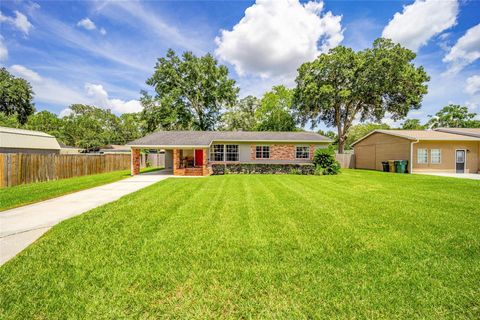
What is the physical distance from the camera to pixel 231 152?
17656 millimetres

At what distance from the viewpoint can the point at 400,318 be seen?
2111 millimetres

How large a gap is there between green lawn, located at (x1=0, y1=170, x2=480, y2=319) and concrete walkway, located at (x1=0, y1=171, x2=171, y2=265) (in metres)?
0.35

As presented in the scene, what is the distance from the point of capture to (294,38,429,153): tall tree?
24.5m

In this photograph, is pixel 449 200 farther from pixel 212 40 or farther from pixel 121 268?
pixel 212 40

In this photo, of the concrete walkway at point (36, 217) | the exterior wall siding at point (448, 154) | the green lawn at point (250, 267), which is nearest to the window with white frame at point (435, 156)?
the exterior wall siding at point (448, 154)

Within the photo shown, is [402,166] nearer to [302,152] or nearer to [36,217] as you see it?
[302,152]

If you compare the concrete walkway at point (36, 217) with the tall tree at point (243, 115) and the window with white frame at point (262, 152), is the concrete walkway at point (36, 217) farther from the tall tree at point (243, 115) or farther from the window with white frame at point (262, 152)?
the tall tree at point (243, 115)

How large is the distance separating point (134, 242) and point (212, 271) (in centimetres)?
184

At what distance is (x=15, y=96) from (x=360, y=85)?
58390mm

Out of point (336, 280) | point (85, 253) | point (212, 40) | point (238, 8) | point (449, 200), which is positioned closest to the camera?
point (336, 280)

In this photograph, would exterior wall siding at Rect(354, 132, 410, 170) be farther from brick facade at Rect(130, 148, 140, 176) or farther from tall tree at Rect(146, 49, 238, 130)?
brick facade at Rect(130, 148, 140, 176)

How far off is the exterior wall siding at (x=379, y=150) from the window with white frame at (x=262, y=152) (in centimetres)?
1087

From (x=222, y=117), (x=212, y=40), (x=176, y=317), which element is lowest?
(x=176, y=317)

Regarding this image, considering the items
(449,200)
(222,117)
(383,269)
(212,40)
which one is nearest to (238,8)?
(212,40)
